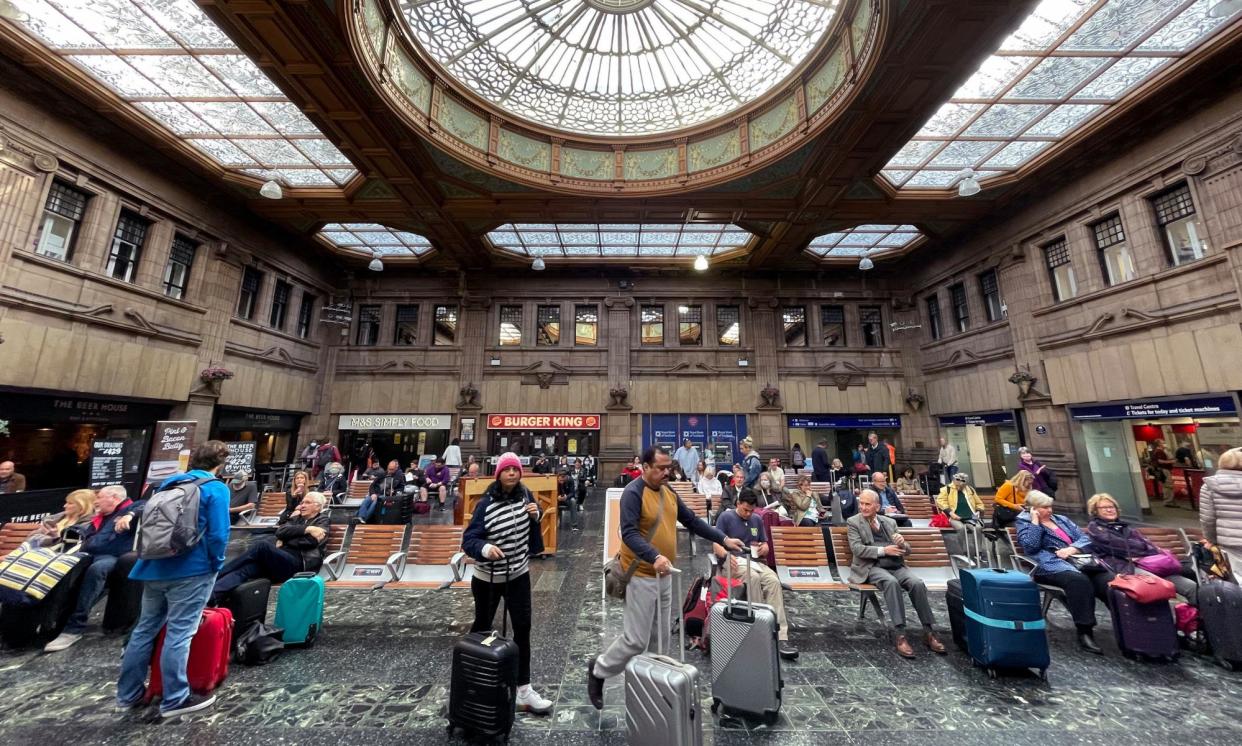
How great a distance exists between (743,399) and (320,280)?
18.9m

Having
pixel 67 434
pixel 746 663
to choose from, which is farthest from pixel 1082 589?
pixel 67 434

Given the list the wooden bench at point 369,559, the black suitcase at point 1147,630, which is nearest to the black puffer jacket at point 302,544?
the wooden bench at point 369,559

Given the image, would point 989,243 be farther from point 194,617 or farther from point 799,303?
point 194,617

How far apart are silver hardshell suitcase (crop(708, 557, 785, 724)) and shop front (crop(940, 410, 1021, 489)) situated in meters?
15.7

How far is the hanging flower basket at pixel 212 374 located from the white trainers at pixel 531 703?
15.0 m

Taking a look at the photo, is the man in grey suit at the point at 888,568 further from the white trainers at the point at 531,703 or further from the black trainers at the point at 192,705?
the black trainers at the point at 192,705

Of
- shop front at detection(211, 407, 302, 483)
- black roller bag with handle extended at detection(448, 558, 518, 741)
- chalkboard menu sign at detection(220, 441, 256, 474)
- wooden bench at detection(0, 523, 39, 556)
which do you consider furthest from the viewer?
shop front at detection(211, 407, 302, 483)

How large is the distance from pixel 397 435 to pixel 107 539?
14.2 metres

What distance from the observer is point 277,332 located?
1592 cm

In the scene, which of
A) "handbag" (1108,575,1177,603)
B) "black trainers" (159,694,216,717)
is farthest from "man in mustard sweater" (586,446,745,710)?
"handbag" (1108,575,1177,603)

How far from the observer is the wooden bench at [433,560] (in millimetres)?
5641

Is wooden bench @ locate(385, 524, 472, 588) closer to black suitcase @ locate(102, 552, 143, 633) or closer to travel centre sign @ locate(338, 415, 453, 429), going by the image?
black suitcase @ locate(102, 552, 143, 633)

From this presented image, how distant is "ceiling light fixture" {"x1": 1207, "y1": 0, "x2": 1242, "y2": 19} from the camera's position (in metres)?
7.16

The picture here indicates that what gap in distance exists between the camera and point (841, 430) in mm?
19016
